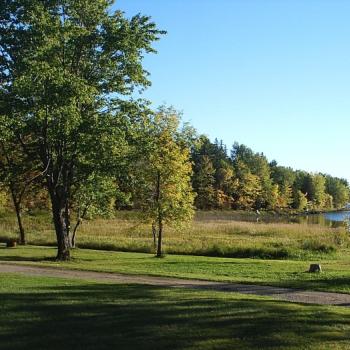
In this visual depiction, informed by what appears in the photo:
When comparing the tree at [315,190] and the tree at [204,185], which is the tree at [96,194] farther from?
the tree at [315,190]

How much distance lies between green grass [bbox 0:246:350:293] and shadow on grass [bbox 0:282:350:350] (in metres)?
7.14

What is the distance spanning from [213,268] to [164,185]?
26.6ft

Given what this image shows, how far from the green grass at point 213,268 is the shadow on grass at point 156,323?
7140mm

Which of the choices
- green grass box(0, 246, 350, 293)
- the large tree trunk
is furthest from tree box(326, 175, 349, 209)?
the large tree trunk

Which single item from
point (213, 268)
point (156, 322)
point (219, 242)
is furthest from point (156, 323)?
point (219, 242)

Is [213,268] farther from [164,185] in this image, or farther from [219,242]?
[219,242]

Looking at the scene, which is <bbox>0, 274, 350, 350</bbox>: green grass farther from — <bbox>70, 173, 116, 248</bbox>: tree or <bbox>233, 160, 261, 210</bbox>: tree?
<bbox>233, 160, 261, 210</bbox>: tree

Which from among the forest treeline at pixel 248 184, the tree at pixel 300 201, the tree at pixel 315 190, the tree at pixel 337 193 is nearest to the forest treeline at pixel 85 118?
the forest treeline at pixel 248 184

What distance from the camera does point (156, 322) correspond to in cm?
962

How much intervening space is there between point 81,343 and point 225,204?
112 meters

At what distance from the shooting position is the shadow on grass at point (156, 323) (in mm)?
8258

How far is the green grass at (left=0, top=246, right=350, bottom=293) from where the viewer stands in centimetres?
1941

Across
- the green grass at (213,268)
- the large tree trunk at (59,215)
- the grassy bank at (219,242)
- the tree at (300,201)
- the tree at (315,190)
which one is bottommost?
Result: the green grass at (213,268)

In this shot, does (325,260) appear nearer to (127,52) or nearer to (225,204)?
(127,52)
